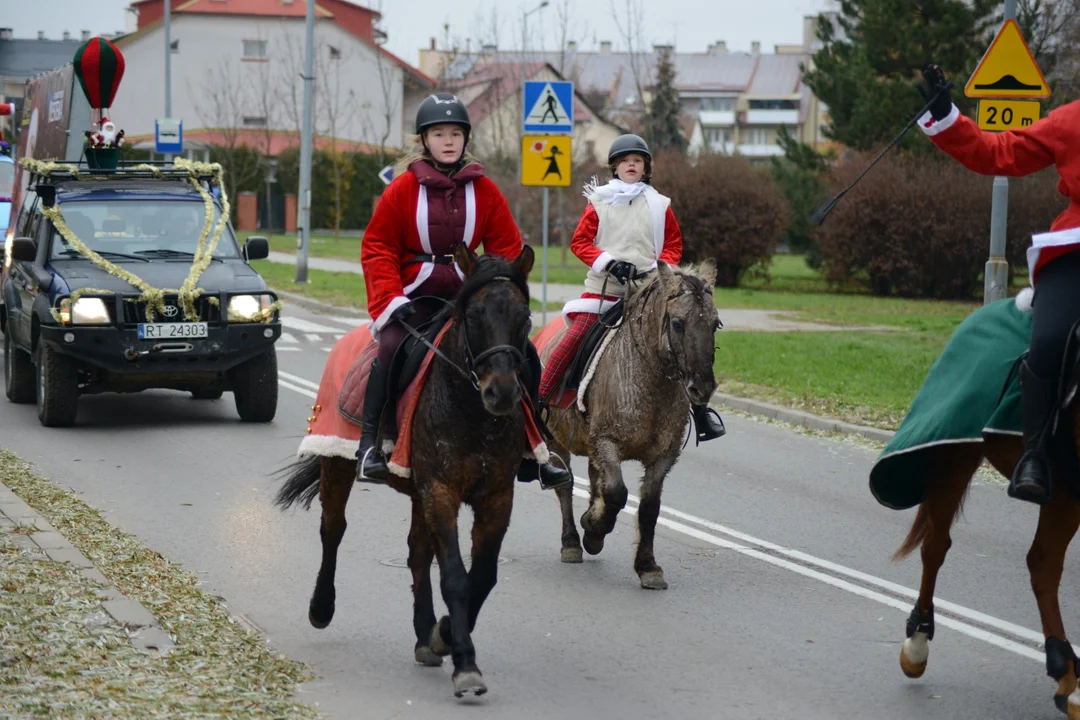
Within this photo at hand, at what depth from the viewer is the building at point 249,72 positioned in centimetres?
7344

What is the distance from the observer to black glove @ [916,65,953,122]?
5684mm

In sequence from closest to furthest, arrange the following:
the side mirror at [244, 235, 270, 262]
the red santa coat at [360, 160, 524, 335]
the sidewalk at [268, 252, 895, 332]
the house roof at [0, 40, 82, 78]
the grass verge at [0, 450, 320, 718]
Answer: the grass verge at [0, 450, 320, 718], the red santa coat at [360, 160, 524, 335], the side mirror at [244, 235, 270, 262], the sidewalk at [268, 252, 895, 332], the house roof at [0, 40, 82, 78]

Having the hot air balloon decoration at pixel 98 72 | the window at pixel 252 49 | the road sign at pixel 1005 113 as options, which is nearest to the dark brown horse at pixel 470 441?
the road sign at pixel 1005 113

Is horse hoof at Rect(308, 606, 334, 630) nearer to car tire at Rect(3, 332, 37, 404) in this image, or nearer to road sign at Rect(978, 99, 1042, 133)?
car tire at Rect(3, 332, 37, 404)

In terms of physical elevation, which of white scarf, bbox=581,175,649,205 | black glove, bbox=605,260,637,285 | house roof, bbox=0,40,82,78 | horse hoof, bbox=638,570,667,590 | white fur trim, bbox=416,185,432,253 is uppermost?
house roof, bbox=0,40,82,78

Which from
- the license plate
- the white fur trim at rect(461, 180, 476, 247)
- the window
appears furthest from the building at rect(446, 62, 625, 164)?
the white fur trim at rect(461, 180, 476, 247)

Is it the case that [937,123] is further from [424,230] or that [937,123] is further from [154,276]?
[154,276]

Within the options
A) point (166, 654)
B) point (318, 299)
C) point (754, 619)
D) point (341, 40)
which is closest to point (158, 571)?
point (166, 654)

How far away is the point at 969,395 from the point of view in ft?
20.4

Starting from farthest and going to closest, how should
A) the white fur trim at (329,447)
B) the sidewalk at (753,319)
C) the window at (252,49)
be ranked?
the window at (252,49) → the sidewalk at (753,319) → the white fur trim at (329,447)

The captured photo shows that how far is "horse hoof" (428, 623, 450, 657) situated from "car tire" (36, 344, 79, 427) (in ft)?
25.7

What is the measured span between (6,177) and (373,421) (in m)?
19.2

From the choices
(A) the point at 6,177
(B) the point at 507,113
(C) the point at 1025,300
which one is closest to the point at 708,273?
(C) the point at 1025,300

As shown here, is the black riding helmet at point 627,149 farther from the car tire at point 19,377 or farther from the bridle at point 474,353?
the car tire at point 19,377
